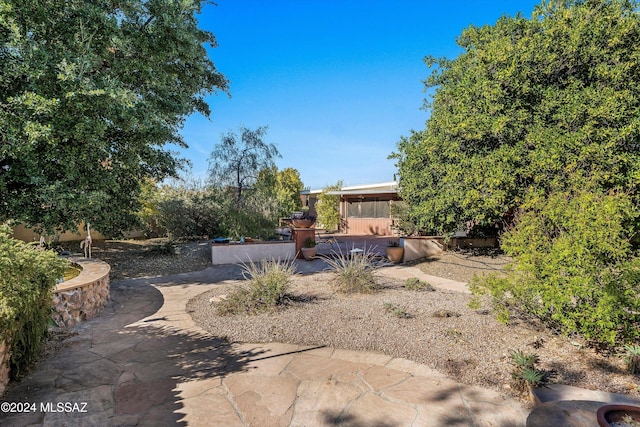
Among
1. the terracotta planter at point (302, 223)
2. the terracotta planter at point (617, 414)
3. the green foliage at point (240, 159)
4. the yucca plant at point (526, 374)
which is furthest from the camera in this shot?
the green foliage at point (240, 159)

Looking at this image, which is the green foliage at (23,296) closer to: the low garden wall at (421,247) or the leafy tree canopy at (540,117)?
the leafy tree canopy at (540,117)

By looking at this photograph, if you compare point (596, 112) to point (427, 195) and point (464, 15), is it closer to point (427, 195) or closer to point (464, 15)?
point (427, 195)

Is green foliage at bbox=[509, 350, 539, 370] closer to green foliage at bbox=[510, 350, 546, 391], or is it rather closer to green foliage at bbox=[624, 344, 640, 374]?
green foliage at bbox=[510, 350, 546, 391]

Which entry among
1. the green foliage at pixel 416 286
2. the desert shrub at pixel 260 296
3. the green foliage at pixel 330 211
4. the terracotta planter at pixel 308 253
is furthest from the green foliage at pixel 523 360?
the green foliage at pixel 330 211

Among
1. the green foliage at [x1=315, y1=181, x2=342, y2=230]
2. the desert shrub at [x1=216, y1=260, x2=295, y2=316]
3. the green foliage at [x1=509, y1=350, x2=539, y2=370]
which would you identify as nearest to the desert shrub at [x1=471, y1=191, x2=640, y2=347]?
the green foliage at [x1=509, y1=350, x2=539, y2=370]

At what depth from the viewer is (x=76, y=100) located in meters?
5.13

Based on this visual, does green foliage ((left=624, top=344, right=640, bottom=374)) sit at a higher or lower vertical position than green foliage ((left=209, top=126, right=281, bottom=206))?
lower

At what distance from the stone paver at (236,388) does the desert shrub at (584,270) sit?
1317 mm

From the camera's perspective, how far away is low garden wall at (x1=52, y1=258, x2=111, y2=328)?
4516 mm

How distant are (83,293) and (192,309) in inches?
64.2

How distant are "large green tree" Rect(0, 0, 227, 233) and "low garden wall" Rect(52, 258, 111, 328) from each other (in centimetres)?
128

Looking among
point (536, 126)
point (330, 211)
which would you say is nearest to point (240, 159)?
point (330, 211)

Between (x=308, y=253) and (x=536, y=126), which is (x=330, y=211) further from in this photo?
(x=536, y=126)

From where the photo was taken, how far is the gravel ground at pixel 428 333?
3.17 meters
